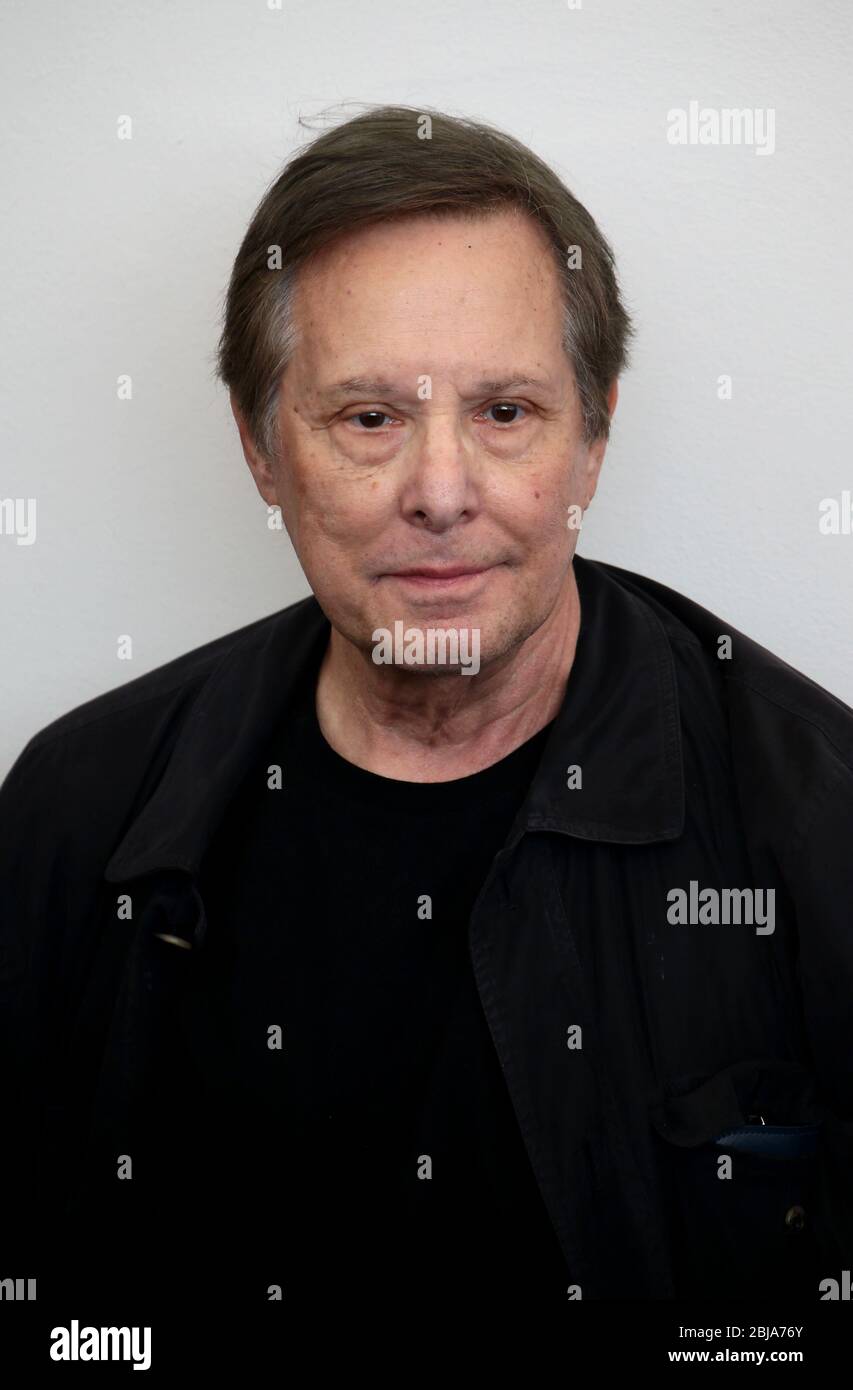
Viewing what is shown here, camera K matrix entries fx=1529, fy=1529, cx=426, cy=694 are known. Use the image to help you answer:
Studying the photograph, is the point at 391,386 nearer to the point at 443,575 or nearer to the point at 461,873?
the point at 443,575

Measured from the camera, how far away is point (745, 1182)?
1.54m

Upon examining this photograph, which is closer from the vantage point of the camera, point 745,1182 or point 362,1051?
point 745,1182

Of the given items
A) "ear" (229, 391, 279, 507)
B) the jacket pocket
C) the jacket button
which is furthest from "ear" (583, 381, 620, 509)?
the jacket button

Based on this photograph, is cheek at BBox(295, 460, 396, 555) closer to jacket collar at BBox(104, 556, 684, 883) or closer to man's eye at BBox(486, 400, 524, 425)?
man's eye at BBox(486, 400, 524, 425)

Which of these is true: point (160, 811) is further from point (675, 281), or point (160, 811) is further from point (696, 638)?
point (675, 281)

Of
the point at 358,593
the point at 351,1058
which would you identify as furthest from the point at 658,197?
the point at 351,1058

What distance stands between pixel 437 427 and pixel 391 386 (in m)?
0.06

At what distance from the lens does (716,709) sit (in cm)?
171

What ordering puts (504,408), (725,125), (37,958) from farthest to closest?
(725,125)
(37,958)
(504,408)

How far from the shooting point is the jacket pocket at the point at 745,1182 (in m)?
1.54
